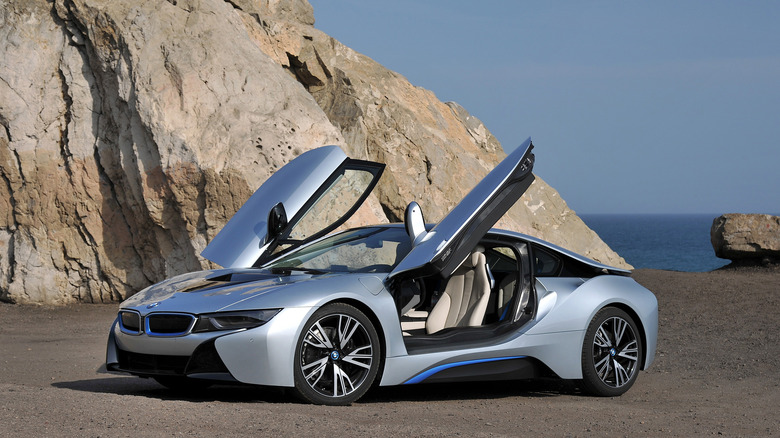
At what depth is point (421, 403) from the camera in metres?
6.46

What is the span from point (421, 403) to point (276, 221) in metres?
1.85

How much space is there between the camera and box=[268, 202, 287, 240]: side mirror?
7.18 metres

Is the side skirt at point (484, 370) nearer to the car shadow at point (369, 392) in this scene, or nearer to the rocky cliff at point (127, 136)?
the car shadow at point (369, 392)

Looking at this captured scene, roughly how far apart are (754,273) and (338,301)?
15367 millimetres

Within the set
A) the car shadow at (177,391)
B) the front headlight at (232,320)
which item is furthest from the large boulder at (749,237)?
the front headlight at (232,320)

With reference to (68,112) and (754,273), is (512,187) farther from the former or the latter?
(754,273)

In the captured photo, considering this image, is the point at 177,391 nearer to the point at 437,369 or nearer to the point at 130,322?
the point at 130,322

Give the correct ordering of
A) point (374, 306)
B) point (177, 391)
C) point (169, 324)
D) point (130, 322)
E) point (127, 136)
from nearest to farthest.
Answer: point (169, 324) < point (374, 306) < point (130, 322) < point (177, 391) < point (127, 136)

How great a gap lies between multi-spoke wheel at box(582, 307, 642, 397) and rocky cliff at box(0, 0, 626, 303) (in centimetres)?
661

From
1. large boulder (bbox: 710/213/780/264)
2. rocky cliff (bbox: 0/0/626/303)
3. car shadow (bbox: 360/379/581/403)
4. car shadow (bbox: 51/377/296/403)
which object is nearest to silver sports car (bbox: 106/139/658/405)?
car shadow (bbox: 51/377/296/403)

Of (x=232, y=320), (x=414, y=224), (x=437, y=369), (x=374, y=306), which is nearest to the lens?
(x=232, y=320)

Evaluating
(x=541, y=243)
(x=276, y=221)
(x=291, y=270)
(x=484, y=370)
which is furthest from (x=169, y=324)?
(x=541, y=243)

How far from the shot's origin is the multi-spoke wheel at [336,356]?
19.2ft

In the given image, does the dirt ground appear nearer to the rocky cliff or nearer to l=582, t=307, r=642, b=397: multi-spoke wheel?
l=582, t=307, r=642, b=397: multi-spoke wheel
